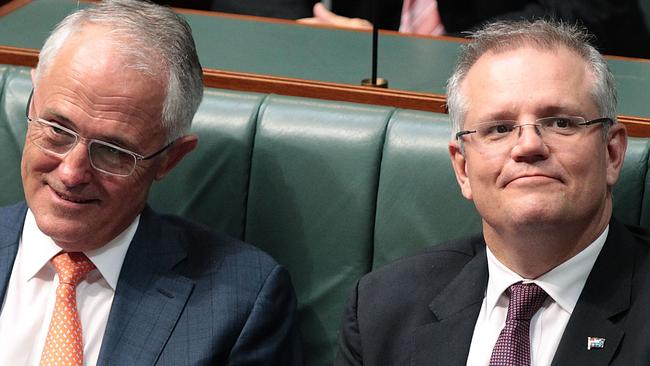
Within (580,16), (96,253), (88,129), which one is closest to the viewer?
(88,129)

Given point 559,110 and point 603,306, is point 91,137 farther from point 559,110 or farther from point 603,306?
point 603,306

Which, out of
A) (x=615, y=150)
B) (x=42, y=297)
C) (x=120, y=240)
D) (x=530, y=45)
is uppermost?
(x=530, y=45)

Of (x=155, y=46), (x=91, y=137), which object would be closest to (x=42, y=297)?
(x=91, y=137)

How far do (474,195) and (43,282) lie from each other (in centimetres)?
77

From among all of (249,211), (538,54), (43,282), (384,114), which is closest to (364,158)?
(384,114)

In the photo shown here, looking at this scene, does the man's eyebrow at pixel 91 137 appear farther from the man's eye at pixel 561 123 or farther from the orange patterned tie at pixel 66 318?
the man's eye at pixel 561 123

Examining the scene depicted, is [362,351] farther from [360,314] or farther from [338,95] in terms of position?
[338,95]

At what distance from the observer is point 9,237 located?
2.24 meters

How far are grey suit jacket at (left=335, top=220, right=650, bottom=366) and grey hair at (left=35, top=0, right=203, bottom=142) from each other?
1.40ft

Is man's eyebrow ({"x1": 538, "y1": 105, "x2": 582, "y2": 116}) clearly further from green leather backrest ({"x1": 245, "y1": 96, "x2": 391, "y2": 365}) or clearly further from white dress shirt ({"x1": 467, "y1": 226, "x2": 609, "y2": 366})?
green leather backrest ({"x1": 245, "y1": 96, "x2": 391, "y2": 365})

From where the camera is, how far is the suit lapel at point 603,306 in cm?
187

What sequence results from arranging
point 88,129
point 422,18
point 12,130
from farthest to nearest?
point 422,18
point 12,130
point 88,129

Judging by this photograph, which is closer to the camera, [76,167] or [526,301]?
[526,301]

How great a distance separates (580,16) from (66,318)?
5.40 ft
